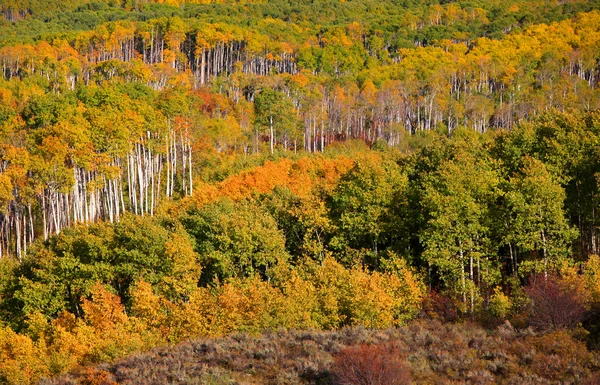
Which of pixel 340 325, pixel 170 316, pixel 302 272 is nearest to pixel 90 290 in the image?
pixel 170 316

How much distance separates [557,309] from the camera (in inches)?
1346

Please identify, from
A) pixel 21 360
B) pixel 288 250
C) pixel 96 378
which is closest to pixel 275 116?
pixel 288 250

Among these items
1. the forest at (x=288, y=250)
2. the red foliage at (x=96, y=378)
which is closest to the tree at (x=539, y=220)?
the forest at (x=288, y=250)

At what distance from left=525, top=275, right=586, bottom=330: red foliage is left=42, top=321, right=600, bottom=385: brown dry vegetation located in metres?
1.64

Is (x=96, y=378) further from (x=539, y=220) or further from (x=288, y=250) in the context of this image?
(x=539, y=220)

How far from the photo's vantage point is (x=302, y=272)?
4878cm

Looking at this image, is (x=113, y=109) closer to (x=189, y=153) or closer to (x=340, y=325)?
(x=189, y=153)

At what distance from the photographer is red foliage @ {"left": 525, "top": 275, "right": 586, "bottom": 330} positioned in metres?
33.9

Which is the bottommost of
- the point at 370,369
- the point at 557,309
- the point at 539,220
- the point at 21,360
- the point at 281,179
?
the point at 21,360

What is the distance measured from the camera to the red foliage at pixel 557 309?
1336 inches

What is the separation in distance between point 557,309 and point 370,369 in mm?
13112

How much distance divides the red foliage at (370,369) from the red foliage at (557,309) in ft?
33.7

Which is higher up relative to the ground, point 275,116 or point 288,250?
point 275,116

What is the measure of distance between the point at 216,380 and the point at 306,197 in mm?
28475
